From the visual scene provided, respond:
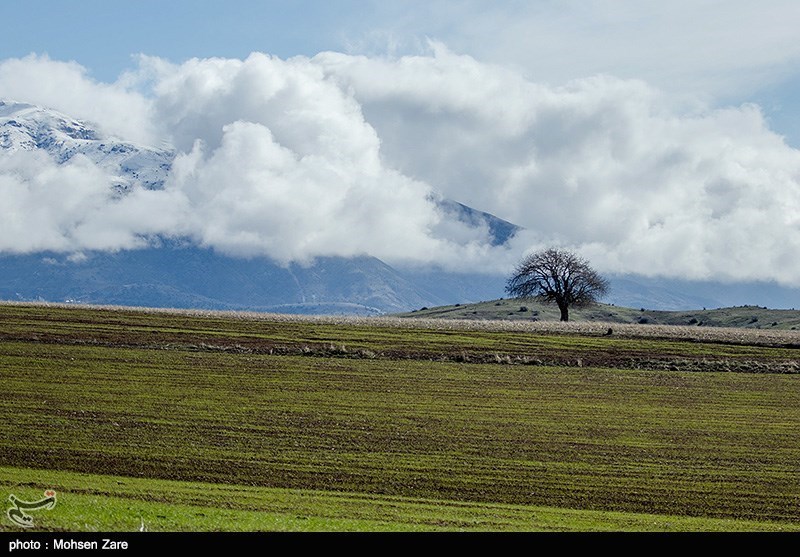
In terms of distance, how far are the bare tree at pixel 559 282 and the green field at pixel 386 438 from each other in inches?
2677

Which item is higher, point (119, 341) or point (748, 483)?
point (119, 341)

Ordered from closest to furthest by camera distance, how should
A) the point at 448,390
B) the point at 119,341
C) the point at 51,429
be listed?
1. the point at 51,429
2. the point at 448,390
3. the point at 119,341

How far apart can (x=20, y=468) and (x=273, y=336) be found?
5014 cm

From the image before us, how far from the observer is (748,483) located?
30.2 metres

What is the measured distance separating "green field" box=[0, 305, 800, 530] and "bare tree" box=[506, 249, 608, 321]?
68.0 metres

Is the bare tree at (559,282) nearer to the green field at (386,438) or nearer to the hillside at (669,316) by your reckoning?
the hillside at (669,316)

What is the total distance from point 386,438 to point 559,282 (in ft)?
347

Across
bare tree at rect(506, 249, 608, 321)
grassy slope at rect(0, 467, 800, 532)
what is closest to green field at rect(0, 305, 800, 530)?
grassy slope at rect(0, 467, 800, 532)

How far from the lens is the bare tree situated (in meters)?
138

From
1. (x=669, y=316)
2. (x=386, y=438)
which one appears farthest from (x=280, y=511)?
(x=669, y=316)

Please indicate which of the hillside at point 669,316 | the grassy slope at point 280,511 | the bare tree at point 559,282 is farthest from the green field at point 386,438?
the hillside at point 669,316

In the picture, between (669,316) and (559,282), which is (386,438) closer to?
(559,282)
